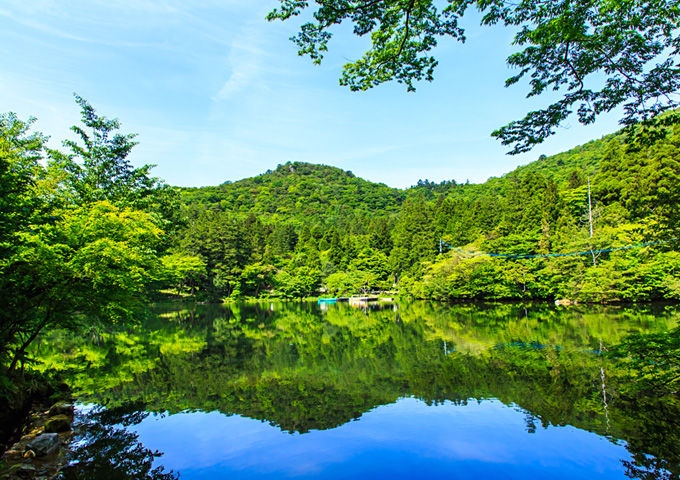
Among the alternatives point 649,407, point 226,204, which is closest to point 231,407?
point 649,407

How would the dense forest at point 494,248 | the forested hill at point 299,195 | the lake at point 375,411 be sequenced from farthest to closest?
1. the forested hill at point 299,195
2. the dense forest at point 494,248
3. the lake at point 375,411

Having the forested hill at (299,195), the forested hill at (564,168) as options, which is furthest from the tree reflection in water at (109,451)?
the forested hill at (299,195)

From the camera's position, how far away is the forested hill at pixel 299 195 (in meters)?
86.8

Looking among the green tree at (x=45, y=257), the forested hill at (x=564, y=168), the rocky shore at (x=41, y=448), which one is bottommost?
the rocky shore at (x=41, y=448)

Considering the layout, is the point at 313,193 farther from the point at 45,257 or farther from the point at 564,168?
the point at 45,257

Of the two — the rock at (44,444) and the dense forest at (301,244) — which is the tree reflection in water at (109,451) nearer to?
the rock at (44,444)

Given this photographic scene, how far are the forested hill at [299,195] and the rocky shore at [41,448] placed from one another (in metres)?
71.2

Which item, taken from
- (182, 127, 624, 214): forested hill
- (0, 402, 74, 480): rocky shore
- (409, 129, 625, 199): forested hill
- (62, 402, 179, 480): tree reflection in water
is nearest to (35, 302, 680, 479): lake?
(62, 402, 179, 480): tree reflection in water

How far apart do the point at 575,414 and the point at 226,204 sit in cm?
8943

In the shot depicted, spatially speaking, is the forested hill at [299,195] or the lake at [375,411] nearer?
the lake at [375,411]

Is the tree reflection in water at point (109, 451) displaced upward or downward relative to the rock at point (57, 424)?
downward

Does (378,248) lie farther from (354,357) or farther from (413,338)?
(354,357)

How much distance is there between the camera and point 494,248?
30.4 metres

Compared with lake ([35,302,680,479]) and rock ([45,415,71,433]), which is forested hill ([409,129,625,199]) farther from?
rock ([45,415,71,433])
